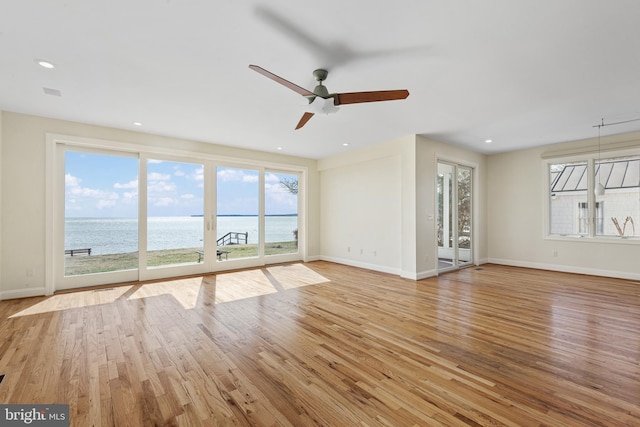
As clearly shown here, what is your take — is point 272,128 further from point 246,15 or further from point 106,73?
point 246,15

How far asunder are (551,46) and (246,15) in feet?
8.72

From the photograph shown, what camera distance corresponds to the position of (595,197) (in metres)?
5.65

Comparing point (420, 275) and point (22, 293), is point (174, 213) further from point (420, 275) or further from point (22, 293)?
point (420, 275)

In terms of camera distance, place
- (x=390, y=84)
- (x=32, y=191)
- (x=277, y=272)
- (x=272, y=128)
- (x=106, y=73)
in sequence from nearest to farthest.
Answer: (x=106, y=73) < (x=390, y=84) < (x=32, y=191) < (x=272, y=128) < (x=277, y=272)

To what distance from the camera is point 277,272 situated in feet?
19.7

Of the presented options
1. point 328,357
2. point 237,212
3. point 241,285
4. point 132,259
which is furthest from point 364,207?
point 132,259

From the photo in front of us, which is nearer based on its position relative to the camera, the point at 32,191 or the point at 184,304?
the point at 184,304

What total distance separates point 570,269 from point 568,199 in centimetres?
150

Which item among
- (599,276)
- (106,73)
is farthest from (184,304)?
(599,276)

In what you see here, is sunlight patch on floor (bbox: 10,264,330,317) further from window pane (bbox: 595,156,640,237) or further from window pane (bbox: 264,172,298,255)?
window pane (bbox: 595,156,640,237)

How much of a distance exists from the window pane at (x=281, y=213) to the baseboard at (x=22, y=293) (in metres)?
3.95

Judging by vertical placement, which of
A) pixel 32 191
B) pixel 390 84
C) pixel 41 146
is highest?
pixel 390 84

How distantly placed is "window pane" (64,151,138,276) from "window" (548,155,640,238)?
8750 millimetres

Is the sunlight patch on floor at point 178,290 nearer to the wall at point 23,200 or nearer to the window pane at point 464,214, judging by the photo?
the wall at point 23,200
